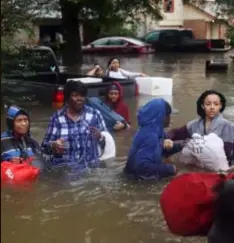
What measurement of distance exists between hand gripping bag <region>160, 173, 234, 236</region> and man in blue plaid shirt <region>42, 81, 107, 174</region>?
10.9 feet

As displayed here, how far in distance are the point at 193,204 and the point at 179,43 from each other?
130 ft

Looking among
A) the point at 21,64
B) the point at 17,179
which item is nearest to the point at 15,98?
the point at 21,64

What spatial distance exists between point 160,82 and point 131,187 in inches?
372

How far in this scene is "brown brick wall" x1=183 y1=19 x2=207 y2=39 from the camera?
55062 millimetres

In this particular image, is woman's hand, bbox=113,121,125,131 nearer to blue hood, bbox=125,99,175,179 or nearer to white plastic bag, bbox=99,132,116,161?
white plastic bag, bbox=99,132,116,161

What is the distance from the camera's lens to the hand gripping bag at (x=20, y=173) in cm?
638

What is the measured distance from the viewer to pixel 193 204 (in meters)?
4.22

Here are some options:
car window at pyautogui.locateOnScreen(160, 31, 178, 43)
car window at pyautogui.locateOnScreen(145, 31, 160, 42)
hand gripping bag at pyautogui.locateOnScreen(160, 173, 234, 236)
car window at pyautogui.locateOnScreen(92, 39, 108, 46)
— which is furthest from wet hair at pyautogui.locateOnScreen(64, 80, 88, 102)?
car window at pyautogui.locateOnScreen(145, 31, 160, 42)

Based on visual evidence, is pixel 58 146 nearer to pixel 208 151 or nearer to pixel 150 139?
pixel 150 139

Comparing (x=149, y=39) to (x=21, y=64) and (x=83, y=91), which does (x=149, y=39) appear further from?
(x=83, y=91)

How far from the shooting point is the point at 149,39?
4441 cm

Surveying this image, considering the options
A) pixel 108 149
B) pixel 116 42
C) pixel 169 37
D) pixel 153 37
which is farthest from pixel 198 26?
pixel 108 149

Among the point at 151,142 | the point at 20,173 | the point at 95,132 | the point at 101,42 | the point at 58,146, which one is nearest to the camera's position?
the point at 20,173

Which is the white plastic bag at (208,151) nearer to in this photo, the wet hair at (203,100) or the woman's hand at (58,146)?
the wet hair at (203,100)
